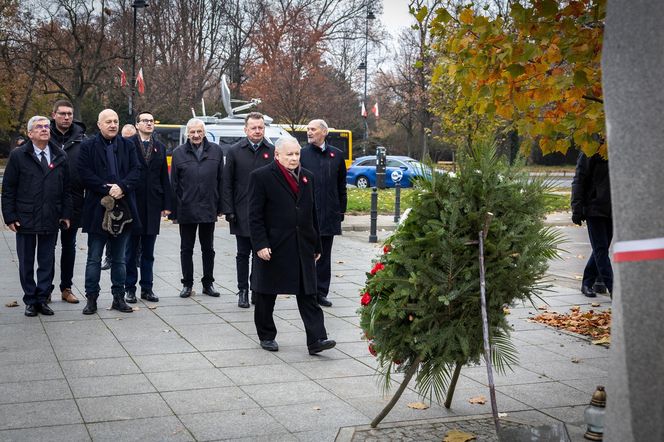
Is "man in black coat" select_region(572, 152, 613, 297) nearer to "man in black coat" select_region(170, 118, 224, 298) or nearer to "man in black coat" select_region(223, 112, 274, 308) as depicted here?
"man in black coat" select_region(223, 112, 274, 308)

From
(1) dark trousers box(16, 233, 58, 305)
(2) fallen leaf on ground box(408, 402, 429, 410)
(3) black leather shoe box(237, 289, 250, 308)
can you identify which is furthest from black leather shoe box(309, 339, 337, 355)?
(1) dark trousers box(16, 233, 58, 305)

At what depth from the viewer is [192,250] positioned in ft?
33.6

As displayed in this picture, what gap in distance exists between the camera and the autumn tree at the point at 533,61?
6.43 m

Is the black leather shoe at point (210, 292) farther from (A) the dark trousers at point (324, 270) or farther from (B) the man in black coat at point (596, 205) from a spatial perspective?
(B) the man in black coat at point (596, 205)

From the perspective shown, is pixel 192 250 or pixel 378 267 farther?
pixel 192 250

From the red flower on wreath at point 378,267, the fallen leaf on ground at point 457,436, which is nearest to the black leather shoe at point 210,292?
the red flower on wreath at point 378,267

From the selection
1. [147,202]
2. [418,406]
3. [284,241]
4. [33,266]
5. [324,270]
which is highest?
[147,202]

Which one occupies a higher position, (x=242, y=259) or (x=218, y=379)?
(x=242, y=259)

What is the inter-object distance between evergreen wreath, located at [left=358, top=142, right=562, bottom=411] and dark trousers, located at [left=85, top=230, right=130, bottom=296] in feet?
15.1

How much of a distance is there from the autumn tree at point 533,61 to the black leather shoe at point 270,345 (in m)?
2.59

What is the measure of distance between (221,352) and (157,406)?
5.51ft

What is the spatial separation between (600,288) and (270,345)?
17.1 feet

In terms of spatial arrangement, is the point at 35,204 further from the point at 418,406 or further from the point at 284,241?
the point at 418,406

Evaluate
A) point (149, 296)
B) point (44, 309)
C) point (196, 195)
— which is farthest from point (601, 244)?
point (44, 309)
